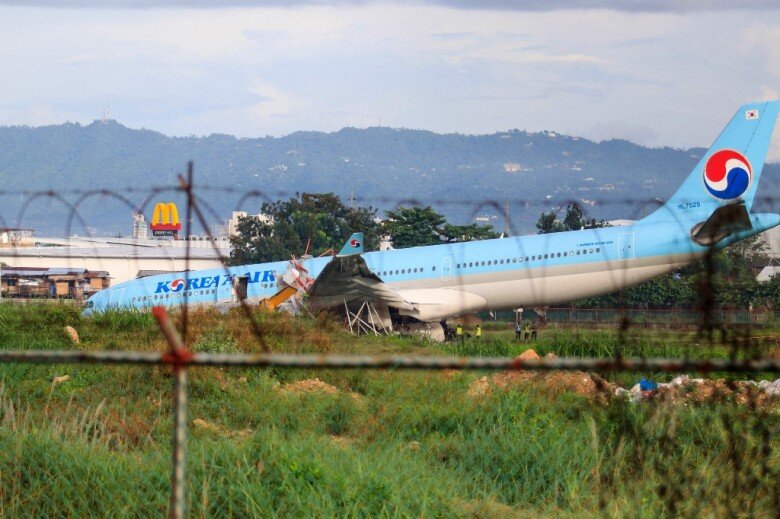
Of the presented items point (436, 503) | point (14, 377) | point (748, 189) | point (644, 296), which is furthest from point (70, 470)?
point (644, 296)

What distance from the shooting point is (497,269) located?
2656cm

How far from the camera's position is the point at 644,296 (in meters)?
33.5

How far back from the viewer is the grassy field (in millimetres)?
7367

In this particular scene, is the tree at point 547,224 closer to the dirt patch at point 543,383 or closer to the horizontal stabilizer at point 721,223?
the horizontal stabilizer at point 721,223

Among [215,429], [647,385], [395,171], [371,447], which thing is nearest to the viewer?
[371,447]

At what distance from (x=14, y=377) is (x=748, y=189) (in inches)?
704

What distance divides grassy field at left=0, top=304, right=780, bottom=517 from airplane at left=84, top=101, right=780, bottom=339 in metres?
9.05

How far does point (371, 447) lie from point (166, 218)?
86.5 m

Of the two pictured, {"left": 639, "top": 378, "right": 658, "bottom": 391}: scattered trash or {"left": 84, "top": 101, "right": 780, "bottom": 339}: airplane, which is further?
{"left": 84, "top": 101, "right": 780, "bottom": 339}: airplane

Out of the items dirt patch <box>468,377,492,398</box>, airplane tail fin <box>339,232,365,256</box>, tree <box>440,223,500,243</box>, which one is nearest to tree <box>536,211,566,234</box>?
tree <box>440,223,500,243</box>

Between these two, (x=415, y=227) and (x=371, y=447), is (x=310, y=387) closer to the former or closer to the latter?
(x=371, y=447)

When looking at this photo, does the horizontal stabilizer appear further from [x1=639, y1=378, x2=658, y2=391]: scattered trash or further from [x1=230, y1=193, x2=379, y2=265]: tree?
[x1=230, y1=193, x2=379, y2=265]: tree

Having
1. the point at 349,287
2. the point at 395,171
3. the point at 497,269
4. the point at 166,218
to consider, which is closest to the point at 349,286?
the point at 349,287

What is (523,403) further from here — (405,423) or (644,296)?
(644,296)
